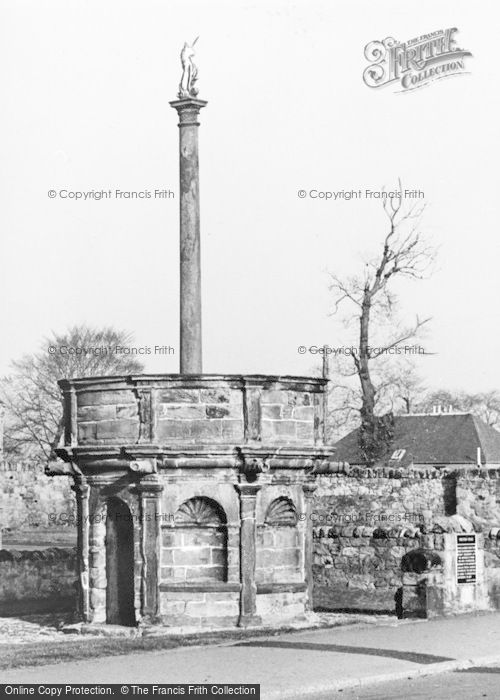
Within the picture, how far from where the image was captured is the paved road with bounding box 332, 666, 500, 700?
15398 mm

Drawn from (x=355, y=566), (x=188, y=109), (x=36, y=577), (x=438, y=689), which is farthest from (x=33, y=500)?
(x=438, y=689)

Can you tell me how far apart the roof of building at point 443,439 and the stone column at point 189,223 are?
44992 millimetres

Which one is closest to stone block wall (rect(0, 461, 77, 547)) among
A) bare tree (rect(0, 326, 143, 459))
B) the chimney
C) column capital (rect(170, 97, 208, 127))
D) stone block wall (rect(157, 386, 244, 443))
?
bare tree (rect(0, 326, 143, 459))

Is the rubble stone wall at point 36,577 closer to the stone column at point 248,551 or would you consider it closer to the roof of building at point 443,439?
the stone column at point 248,551

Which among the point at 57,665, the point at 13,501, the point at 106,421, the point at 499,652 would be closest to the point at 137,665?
the point at 57,665

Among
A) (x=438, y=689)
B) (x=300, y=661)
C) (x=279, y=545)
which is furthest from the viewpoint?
(x=279, y=545)

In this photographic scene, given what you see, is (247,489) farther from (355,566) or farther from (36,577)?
(36,577)

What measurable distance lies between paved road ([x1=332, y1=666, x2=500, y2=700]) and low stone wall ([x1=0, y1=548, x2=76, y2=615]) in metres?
11.7

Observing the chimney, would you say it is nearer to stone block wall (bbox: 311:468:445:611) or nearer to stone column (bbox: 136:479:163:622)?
stone block wall (bbox: 311:468:445:611)

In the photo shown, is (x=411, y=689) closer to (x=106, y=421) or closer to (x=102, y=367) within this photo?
(x=106, y=421)

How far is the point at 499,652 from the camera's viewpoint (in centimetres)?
1842

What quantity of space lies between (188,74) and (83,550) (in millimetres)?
7889

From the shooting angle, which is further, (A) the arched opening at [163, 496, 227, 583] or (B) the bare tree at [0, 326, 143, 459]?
(B) the bare tree at [0, 326, 143, 459]

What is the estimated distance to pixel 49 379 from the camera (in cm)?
6762
